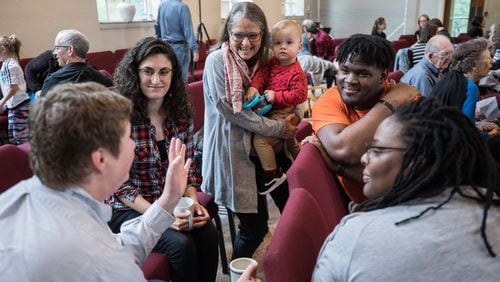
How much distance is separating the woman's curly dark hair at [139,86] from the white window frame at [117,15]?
4.73 m

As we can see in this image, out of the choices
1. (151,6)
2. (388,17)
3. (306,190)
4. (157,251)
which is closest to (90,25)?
(151,6)

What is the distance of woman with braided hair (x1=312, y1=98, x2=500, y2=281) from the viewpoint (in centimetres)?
82

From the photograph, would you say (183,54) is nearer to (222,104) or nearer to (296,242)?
(222,104)

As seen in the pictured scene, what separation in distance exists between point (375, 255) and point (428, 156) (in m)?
0.27

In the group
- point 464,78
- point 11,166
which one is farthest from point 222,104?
point 464,78

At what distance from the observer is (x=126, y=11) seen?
6430 mm

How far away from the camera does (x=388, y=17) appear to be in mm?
12383

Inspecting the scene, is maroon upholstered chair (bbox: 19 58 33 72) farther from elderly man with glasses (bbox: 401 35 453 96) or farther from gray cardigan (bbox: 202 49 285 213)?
elderly man with glasses (bbox: 401 35 453 96)

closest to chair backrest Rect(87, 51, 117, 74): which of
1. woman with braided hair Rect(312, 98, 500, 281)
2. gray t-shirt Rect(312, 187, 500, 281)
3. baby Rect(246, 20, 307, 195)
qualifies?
baby Rect(246, 20, 307, 195)

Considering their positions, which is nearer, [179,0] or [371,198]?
[371,198]

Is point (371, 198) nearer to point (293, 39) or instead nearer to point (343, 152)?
point (343, 152)

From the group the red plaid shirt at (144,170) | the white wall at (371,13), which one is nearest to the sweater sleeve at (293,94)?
the red plaid shirt at (144,170)

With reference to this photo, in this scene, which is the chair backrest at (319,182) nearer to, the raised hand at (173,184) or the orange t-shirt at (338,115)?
the orange t-shirt at (338,115)

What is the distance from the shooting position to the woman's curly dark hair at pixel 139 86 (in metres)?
1.91
